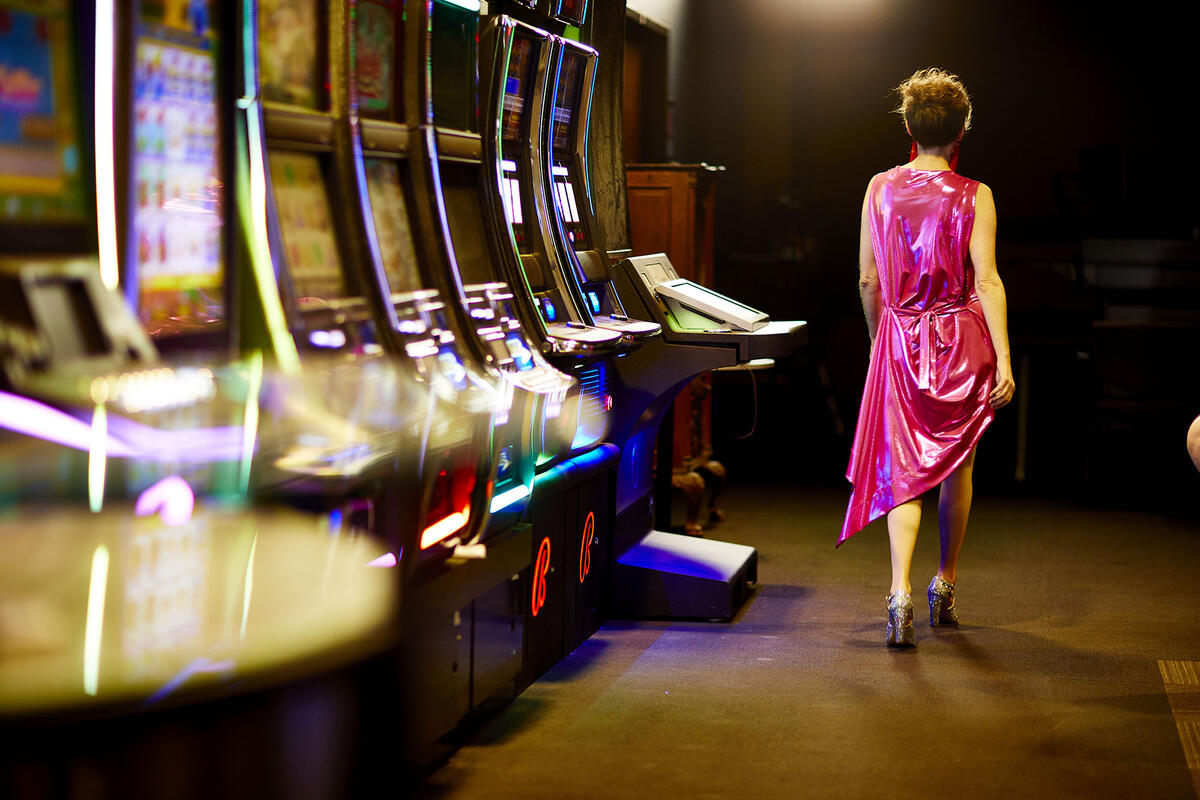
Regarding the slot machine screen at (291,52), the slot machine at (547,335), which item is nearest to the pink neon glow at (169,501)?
the slot machine screen at (291,52)

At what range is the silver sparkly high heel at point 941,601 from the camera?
4137 millimetres

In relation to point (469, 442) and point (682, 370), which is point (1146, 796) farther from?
point (682, 370)

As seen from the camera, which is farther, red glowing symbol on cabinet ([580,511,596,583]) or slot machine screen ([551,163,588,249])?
slot machine screen ([551,163,588,249])

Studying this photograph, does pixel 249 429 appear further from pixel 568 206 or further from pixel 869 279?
pixel 869 279

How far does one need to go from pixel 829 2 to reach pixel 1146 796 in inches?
314

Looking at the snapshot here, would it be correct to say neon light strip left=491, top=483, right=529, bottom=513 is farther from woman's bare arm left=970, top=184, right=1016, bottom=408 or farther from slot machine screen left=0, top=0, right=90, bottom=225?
woman's bare arm left=970, top=184, right=1016, bottom=408

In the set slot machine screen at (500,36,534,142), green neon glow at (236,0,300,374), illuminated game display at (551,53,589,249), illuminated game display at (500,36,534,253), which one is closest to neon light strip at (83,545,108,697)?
green neon glow at (236,0,300,374)

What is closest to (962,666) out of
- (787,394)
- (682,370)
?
(682,370)

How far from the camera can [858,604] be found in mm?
4449

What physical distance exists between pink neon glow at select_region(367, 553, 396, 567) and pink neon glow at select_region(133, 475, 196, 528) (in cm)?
57

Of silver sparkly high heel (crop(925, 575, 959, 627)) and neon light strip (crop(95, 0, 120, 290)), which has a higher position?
neon light strip (crop(95, 0, 120, 290))

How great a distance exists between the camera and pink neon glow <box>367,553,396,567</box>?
7.76ft

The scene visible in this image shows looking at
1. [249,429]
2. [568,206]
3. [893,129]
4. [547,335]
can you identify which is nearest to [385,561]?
[249,429]

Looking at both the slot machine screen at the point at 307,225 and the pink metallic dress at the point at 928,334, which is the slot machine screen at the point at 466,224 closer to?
the slot machine screen at the point at 307,225
